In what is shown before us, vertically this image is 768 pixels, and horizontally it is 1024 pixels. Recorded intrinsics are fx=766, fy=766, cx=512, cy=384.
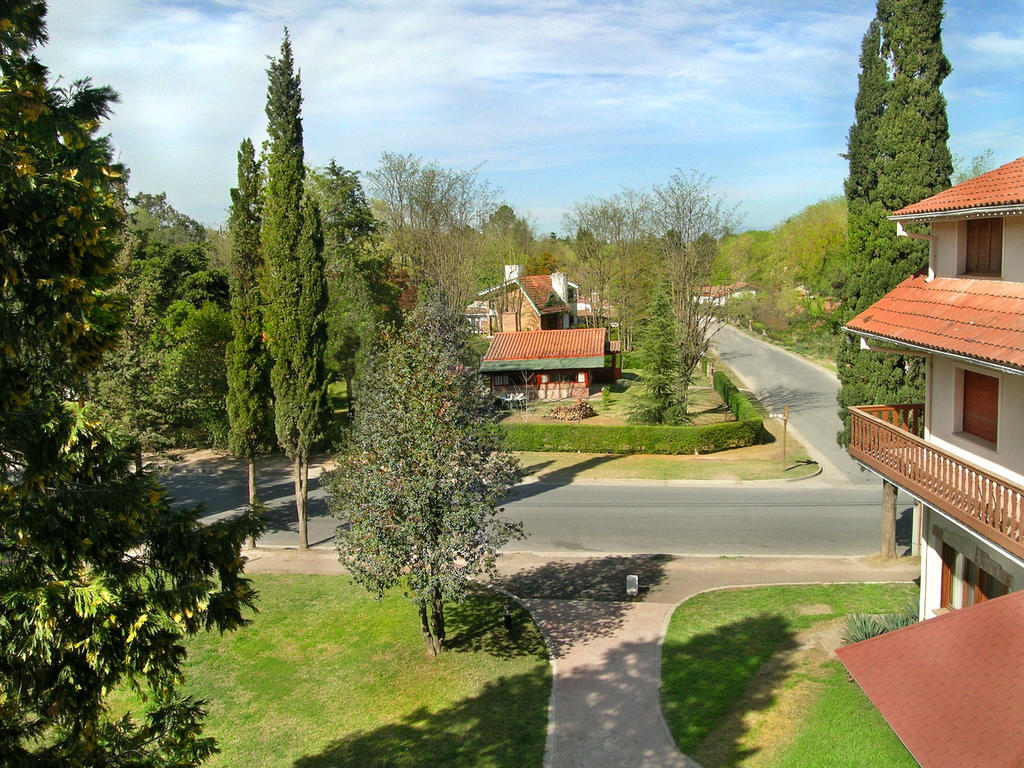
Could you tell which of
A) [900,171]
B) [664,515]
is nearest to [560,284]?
[664,515]

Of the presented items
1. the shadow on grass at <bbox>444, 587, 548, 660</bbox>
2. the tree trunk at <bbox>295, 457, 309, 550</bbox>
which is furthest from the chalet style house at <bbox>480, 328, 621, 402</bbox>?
the shadow on grass at <bbox>444, 587, 548, 660</bbox>

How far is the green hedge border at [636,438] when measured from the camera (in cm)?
2905

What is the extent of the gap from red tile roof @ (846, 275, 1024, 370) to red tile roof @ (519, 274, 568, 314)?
149 feet

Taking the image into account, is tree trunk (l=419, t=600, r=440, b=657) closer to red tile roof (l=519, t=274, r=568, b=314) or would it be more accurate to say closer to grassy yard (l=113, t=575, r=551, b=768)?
grassy yard (l=113, t=575, r=551, b=768)

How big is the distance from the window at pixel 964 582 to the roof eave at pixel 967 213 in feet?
16.0

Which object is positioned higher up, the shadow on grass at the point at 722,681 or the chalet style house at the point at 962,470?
the chalet style house at the point at 962,470

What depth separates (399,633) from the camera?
14.3 meters

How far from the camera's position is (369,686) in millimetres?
12406

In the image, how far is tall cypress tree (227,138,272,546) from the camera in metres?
18.7

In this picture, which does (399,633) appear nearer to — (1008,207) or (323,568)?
(323,568)

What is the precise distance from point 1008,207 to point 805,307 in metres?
63.3

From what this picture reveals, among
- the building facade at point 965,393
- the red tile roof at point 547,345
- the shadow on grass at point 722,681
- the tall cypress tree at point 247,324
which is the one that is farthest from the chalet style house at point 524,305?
the building facade at point 965,393

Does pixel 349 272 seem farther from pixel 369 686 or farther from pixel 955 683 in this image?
pixel 955 683

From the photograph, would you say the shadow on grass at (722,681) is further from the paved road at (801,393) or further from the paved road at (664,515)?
the paved road at (801,393)
